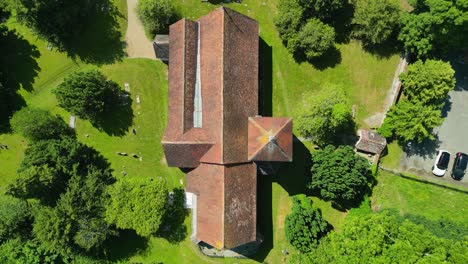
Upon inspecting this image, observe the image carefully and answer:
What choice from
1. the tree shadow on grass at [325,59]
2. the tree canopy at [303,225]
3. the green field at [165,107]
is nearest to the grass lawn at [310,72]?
the green field at [165,107]

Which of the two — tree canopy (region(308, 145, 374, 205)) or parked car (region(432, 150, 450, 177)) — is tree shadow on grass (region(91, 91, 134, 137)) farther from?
parked car (region(432, 150, 450, 177))

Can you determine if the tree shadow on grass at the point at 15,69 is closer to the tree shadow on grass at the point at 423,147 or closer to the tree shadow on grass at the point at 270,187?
the tree shadow on grass at the point at 270,187

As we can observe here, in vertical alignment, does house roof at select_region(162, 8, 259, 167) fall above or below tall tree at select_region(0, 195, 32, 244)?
above

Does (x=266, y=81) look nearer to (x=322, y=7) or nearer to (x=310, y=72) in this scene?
(x=310, y=72)

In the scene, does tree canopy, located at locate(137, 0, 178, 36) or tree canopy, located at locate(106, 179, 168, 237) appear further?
tree canopy, located at locate(137, 0, 178, 36)

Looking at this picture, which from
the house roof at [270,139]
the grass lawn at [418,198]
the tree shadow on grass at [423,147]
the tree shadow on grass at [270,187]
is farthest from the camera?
the tree shadow on grass at [270,187]

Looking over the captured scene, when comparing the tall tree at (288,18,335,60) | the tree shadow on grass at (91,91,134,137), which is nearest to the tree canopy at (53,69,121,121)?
the tree shadow on grass at (91,91,134,137)

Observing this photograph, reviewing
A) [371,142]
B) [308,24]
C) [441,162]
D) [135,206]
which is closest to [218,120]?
[135,206]
